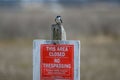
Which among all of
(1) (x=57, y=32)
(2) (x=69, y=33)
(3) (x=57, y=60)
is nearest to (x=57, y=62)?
(3) (x=57, y=60)

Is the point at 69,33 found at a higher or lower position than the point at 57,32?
higher

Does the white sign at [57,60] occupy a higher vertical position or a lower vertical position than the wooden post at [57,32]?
Answer: lower

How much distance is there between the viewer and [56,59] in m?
1.90

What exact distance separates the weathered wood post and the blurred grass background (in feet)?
12.0

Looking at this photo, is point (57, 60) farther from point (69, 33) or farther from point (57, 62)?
point (69, 33)

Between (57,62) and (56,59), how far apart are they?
0.04 feet

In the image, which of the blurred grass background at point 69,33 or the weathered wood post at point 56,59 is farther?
the blurred grass background at point 69,33

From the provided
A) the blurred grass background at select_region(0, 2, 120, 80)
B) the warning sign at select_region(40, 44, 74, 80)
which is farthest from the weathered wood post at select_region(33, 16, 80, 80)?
the blurred grass background at select_region(0, 2, 120, 80)

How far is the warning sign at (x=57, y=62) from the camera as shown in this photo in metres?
1.90

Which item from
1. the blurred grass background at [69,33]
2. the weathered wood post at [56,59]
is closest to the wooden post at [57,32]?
the weathered wood post at [56,59]

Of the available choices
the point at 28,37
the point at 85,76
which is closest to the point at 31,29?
the point at 28,37

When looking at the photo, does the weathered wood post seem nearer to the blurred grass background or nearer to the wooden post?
the wooden post

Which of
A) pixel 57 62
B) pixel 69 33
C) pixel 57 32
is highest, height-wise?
pixel 69 33

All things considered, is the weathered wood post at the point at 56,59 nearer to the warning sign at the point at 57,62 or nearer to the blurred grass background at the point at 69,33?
the warning sign at the point at 57,62
